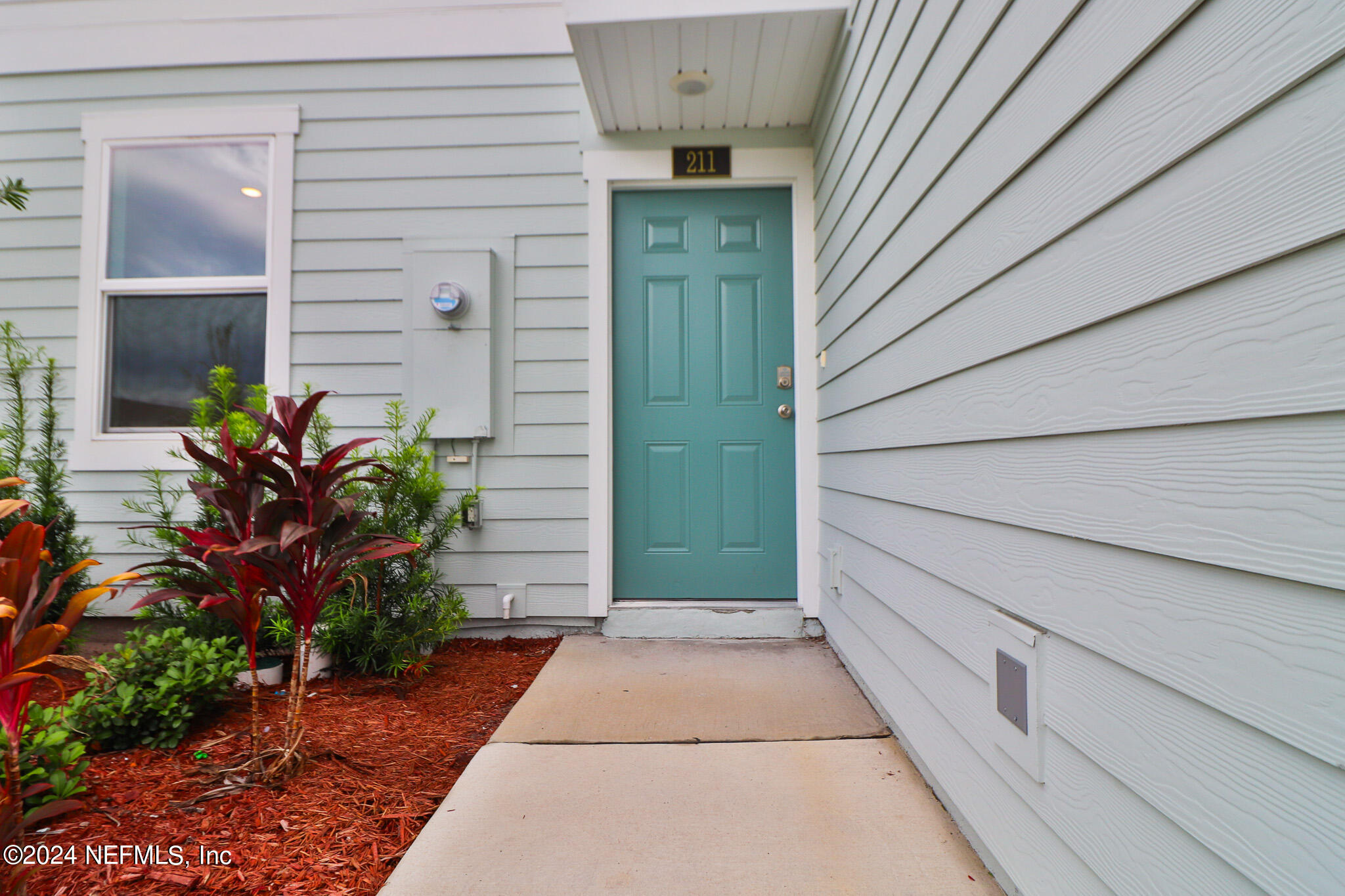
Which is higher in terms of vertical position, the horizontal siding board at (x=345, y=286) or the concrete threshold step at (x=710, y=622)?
the horizontal siding board at (x=345, y=286)

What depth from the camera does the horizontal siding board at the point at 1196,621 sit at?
57cm

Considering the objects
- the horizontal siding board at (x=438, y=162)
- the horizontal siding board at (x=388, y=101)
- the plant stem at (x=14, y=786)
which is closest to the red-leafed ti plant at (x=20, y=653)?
the plant stem at (x=14, y=786)

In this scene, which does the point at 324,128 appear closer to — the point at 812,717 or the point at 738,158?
the point at 738,158

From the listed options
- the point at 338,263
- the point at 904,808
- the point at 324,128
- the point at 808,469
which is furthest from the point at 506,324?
the point at 904,808

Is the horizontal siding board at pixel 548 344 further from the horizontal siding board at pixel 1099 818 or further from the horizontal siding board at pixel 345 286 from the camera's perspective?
the horizontal siding board at pixel 1099 818

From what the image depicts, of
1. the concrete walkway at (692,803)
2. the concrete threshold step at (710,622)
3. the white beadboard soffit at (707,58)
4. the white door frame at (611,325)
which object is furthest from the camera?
the white door frame at (611,325)

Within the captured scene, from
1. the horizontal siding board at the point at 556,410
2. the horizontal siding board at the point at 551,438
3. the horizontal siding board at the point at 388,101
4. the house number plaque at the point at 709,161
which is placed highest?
the horizontal siding board at the point at 388,101

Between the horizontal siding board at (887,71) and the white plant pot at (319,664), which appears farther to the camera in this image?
the white plant pot at (319,664)

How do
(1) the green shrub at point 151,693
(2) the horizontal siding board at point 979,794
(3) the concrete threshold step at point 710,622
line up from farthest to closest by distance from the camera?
1. (3) the concrete threshold step at point 710,622
2. (1) the green shrub at point 151,693
3. (2) the horizontal siding board at point 979,794

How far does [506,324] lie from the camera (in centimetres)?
293

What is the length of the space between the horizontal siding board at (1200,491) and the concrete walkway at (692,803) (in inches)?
29.0

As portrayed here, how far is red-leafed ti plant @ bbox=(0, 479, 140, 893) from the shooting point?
106 cm

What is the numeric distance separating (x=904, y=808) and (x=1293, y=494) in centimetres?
113

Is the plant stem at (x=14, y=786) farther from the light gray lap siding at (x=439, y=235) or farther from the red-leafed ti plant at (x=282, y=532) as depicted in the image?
the light gray lap siding at (x=439, y=235)
